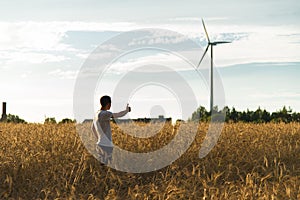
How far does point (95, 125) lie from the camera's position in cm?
1072

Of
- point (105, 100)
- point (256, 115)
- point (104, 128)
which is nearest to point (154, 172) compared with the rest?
point (104, 128)

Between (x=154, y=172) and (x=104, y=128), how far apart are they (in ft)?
4.82

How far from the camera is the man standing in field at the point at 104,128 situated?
34.8ft

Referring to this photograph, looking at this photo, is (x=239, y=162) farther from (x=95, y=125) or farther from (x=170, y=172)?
(x=95, y=125)

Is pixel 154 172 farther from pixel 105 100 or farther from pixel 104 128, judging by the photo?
pixel 105 100

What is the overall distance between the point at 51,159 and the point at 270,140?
641 centimetres

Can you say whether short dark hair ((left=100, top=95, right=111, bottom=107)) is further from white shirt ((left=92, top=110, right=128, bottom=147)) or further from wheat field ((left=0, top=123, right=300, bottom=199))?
wheat field ((left=0, top=123, right=300, bottom=199))

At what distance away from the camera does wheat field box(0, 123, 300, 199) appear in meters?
9.04

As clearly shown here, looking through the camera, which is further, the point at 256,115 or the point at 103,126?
the point at 256,115

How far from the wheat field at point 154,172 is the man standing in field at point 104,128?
300 millimetres

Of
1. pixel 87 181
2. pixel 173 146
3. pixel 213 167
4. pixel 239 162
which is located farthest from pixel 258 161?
pixel 87 181

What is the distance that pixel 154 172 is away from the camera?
1084 cm

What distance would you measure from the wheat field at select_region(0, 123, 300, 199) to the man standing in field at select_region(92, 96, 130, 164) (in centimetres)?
30

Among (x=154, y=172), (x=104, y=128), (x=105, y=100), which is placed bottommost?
(x=154, y=172)
